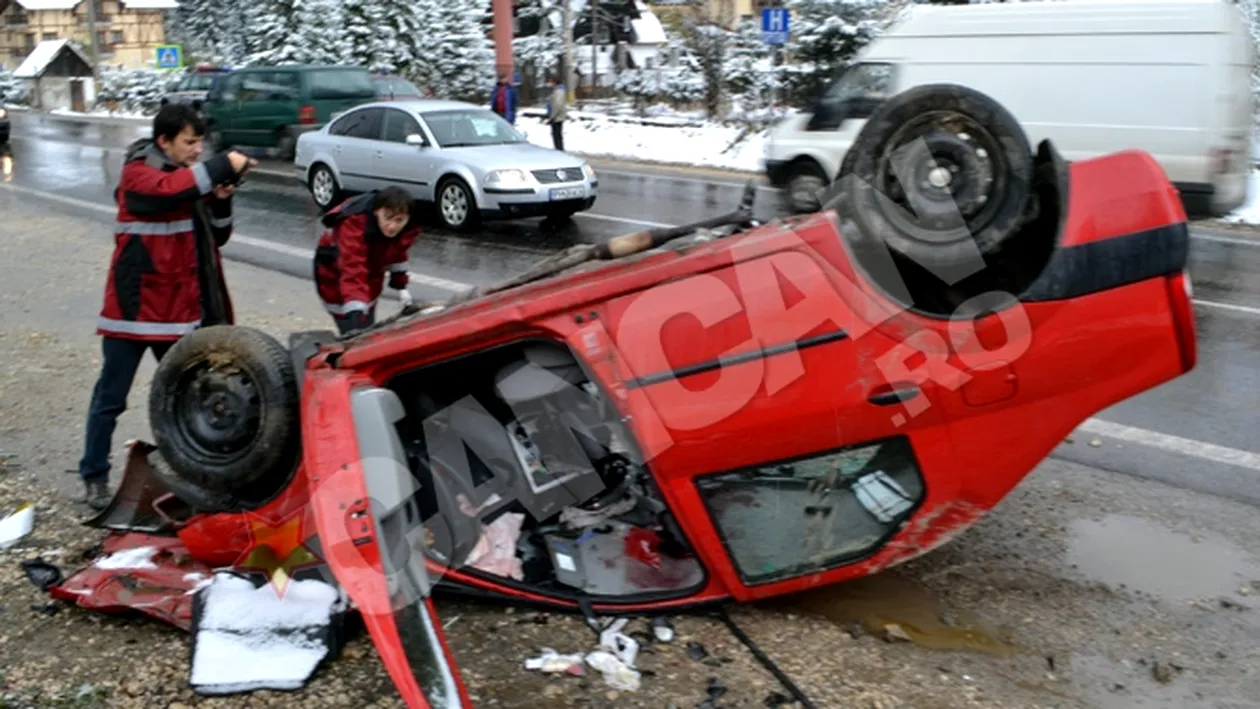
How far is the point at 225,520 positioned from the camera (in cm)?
355

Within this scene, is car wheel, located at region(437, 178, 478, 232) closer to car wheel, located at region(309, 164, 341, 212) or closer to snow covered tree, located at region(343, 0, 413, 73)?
car wheel, located at region(309, 164, 341, 212)

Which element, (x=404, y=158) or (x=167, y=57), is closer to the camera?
(x=404, y=158)

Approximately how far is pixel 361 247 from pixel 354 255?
49 millimetres

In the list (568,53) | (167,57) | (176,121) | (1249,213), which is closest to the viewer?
(176,121)

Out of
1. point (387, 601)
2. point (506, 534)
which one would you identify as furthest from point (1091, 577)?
point (387, 601)

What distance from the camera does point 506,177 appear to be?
39.0 ft

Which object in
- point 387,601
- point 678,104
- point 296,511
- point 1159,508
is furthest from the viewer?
point 678,104

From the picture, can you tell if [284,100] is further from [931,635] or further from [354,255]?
[931,635]

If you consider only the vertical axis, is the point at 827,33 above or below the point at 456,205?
above

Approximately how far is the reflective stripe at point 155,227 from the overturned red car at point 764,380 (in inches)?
35.8

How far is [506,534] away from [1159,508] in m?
2.71

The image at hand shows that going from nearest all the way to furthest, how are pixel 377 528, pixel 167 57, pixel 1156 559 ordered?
1. pixel 377 528
2. pixel 1156 559
3. pixel 167 57

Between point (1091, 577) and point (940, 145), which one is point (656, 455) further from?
point (1091, 577)

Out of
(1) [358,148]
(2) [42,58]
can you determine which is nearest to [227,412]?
(1) [358,148]
